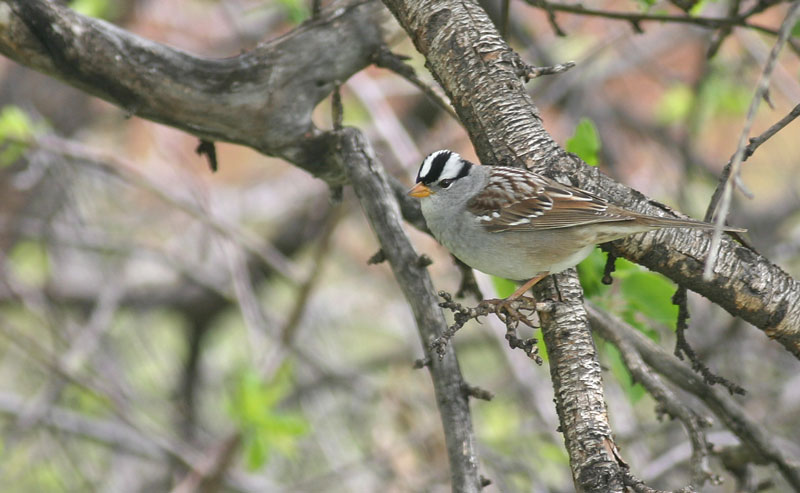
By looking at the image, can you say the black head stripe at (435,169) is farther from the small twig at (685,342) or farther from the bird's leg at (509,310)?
the small twig at (685,342)

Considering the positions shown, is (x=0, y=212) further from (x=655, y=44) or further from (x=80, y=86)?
(x=655, y=44)

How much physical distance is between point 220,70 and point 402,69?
48 cm

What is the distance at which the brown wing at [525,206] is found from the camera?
2.14 meters

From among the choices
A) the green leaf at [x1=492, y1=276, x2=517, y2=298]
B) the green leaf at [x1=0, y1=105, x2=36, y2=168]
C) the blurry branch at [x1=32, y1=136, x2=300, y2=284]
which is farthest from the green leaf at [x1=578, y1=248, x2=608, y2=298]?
the green leaf at [x1=0, y1=105, x2=36, y2=168]

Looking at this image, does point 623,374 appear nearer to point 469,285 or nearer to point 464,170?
point 469,285

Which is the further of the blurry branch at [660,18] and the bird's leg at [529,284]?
the blurry branch at [660,18]

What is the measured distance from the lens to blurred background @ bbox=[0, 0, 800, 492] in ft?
11.6

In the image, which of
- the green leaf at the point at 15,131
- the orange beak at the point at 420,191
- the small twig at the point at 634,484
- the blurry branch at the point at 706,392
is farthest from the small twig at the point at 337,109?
the green leaf at the point at 15,131

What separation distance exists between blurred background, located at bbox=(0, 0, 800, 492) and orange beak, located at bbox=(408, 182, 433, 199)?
79cm

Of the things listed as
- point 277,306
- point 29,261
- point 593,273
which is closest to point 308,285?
point 593,273

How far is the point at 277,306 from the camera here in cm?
616

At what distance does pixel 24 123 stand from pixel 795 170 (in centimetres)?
424

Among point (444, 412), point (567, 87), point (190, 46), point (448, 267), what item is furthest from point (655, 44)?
point (444, 412)

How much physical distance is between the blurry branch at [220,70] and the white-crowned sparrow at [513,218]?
0.34 metres
